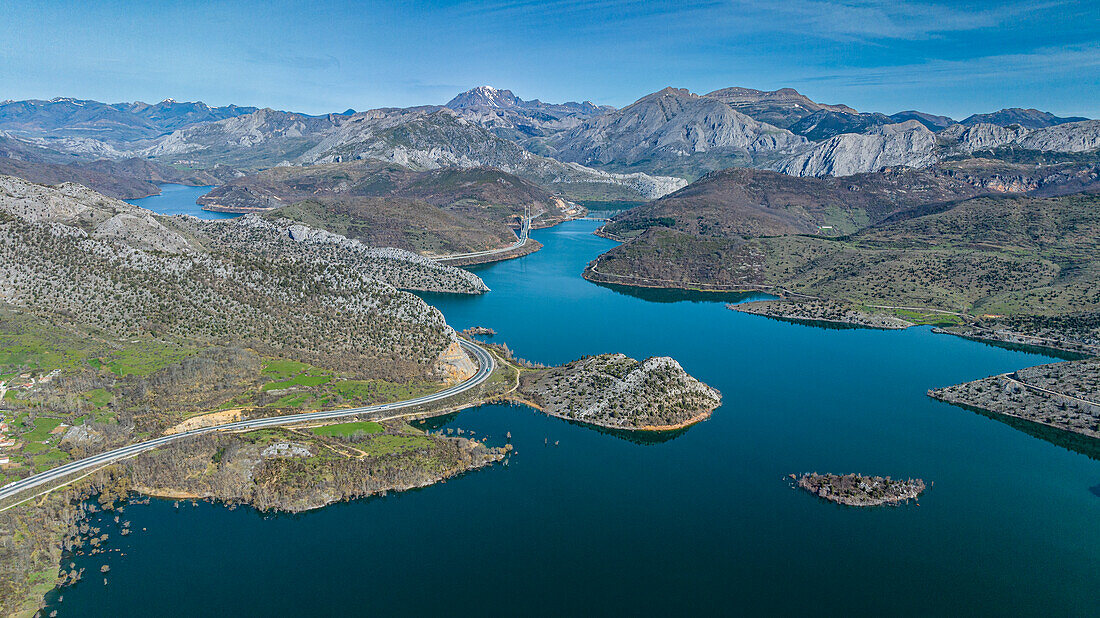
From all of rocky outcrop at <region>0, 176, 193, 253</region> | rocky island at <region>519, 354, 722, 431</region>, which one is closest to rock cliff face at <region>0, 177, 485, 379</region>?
rocky outcrop at <region>0, 176, 193, 253</region>

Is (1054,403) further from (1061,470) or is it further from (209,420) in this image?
(209,420)

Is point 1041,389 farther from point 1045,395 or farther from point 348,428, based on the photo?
point 348,428

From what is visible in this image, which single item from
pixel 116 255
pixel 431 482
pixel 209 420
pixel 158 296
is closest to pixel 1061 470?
pixel 431 482

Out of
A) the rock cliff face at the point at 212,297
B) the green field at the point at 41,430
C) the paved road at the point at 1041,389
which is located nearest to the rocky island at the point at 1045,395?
the paved road at the point at 1041,389

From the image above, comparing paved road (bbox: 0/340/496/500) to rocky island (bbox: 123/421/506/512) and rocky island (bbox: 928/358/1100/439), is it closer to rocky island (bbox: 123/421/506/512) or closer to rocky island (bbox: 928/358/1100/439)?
rocky island (bbox: 123/421/506/512)

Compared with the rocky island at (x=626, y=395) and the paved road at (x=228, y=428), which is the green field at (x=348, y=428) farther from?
the rocky island at (x=626, y=395)

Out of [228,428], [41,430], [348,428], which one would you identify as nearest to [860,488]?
[348,428]
